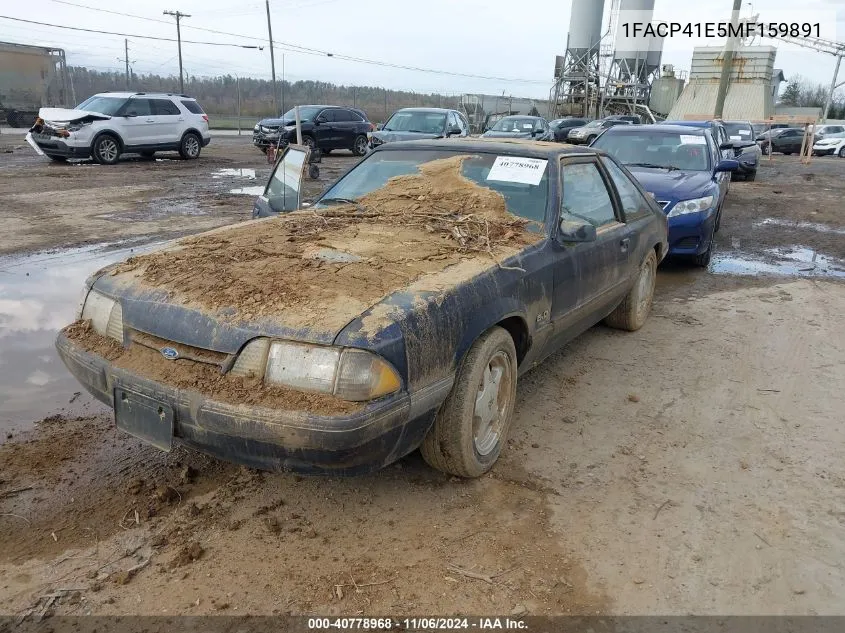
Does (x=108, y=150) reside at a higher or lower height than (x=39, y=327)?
higher

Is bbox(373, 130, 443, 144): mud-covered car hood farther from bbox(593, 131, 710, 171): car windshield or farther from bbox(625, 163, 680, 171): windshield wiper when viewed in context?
bbox(625, 163, 680, 171): windshield wiper

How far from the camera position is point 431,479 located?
2.99 metres

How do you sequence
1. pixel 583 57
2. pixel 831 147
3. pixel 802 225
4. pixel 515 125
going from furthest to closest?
pixel 583 57
pixel 831 147
pixel 515 125
pixel 802 225

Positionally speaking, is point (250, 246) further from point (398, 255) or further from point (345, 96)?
point (345, 96)

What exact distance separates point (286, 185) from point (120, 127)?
1343 centimetres

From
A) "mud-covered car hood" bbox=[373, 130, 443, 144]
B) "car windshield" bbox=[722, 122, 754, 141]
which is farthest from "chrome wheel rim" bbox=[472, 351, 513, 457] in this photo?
"car windshield" bbox=[722, 122, 754, 141]

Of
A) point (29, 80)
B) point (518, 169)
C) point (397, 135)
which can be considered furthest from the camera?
point (29, 80)

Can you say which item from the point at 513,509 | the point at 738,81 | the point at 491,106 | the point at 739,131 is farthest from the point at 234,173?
the point at 738,81

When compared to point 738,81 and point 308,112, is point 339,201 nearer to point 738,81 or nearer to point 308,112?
point 308,112

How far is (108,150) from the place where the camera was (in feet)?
52.6

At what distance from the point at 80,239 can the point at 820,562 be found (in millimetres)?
8111

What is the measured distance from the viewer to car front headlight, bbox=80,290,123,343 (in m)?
2.73

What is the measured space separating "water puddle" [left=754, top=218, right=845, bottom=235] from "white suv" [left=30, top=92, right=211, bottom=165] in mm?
14852

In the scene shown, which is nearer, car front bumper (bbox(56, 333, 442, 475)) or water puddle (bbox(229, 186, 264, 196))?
car front bumper (bbox(56, 333, 442, 475))
